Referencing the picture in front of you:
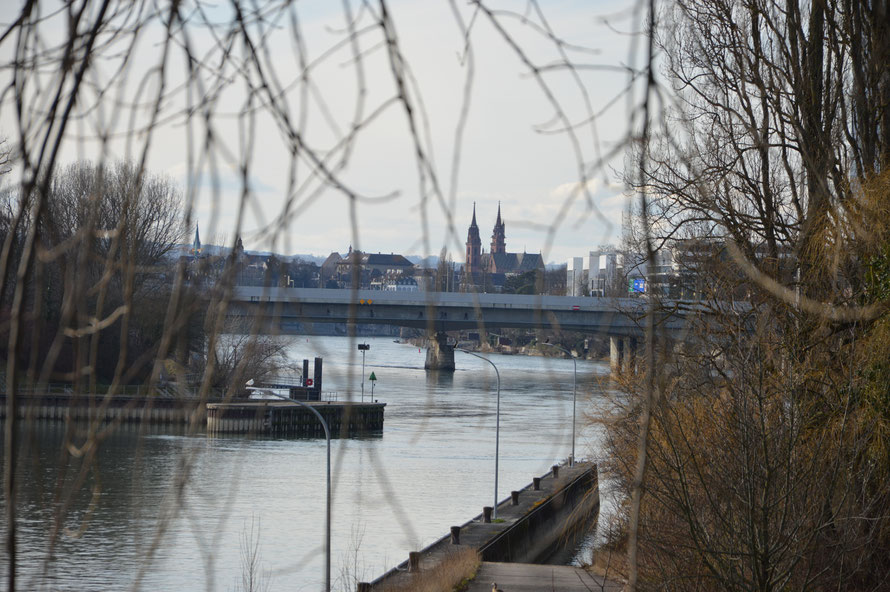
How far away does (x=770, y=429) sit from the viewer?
11.2m

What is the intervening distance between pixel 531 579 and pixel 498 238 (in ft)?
71.1

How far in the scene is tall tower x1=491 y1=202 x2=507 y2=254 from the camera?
2828 mm

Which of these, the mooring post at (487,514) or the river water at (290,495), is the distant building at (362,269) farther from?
the mooring post at (487,514)

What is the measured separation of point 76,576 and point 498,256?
2313 cm

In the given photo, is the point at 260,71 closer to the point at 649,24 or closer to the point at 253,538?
the point at 649,24

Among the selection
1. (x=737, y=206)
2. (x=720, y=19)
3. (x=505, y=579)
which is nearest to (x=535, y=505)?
(x=505, y=579)

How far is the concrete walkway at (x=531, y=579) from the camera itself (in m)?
22.3

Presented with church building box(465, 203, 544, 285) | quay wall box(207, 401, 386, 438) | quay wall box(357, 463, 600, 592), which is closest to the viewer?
church building box(465, 203, 544, 285)

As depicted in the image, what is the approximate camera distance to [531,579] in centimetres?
2367

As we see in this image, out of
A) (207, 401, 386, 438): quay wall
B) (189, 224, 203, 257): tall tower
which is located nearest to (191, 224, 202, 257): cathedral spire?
(189, 224, 203, 257): tall tower

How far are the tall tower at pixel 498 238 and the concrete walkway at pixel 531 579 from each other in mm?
18269

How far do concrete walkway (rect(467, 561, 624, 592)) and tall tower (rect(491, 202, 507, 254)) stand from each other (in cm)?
1827

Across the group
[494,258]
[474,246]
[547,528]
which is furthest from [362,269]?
[547,528]

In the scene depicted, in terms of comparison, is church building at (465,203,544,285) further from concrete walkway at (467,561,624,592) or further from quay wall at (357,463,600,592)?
concrete walkway at (467,561,624,592)
